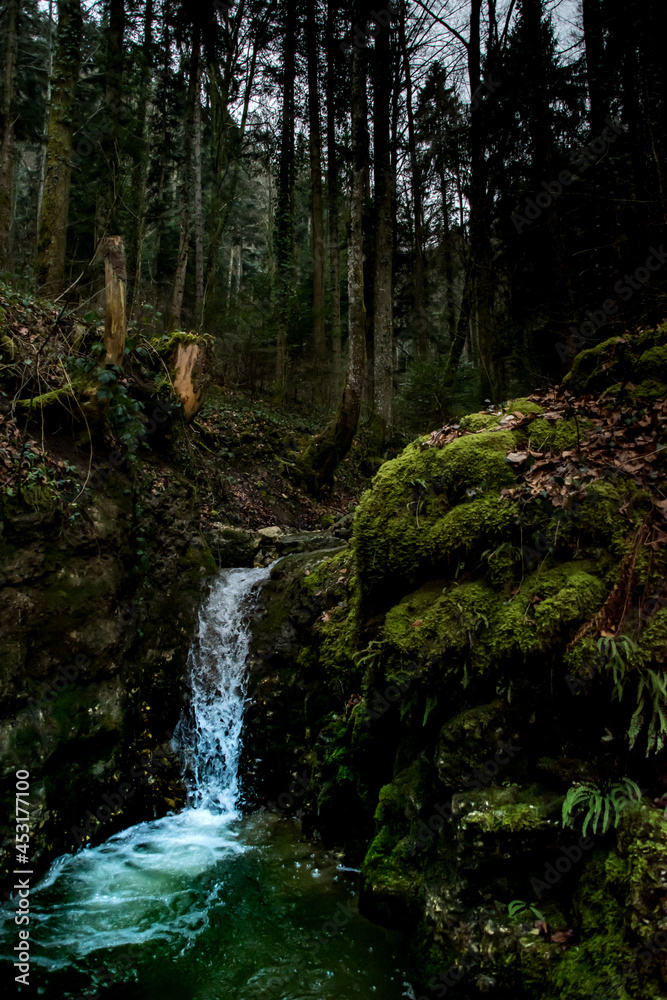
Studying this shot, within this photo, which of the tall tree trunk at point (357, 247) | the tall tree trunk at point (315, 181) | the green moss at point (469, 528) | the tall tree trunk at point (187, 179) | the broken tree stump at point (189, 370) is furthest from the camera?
the tall tree trunk at point (315, 181)

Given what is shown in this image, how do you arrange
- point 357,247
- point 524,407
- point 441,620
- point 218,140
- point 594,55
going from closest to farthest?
point 441,620, point 524,407, point 357,247, point 594,55, point 218,140

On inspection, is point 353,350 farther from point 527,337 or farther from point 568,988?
point 568,988

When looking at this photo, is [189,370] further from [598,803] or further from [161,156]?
[161,156]

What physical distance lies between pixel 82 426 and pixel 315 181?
14.2 metres

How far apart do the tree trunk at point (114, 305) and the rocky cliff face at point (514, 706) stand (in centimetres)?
415

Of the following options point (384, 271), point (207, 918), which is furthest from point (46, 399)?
point (384, 271)

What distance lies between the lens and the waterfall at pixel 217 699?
21.0ft

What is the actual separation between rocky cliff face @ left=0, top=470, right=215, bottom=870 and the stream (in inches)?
13.1

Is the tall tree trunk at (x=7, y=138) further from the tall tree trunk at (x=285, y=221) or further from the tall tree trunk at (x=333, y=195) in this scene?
the tall tree trunk at (x=333, y=195)

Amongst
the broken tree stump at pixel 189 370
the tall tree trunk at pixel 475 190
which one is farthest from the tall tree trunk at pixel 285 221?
the broken tree stump at pixel 189 370

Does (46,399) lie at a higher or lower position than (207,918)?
higher

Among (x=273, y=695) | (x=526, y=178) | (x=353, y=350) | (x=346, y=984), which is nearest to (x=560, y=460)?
(x=346, y=984)

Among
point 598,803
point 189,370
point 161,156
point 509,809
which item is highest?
point 161,156

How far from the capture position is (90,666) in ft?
19.1
